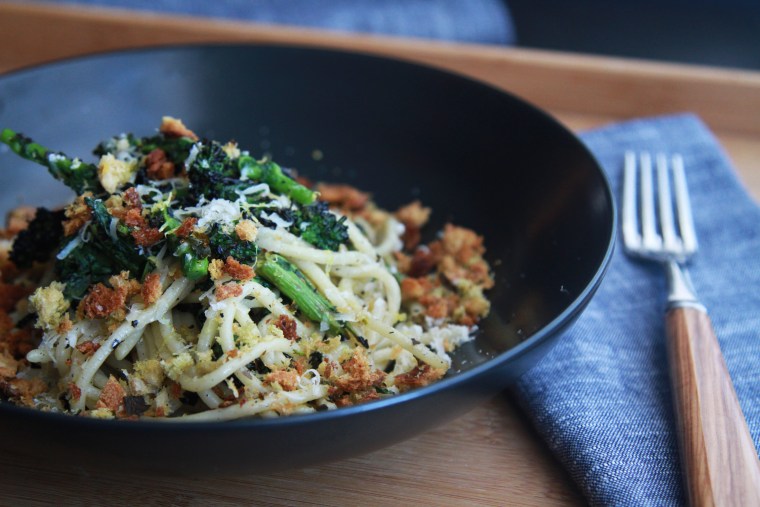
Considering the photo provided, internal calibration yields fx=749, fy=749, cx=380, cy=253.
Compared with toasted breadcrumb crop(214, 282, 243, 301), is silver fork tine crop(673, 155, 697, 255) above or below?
below

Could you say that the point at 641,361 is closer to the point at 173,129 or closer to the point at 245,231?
the point at 245,231

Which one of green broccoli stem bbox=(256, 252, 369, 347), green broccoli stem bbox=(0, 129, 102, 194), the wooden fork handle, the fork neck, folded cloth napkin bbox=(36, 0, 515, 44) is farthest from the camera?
folded cloth napkin bbox=(36, 0, 515, 44)

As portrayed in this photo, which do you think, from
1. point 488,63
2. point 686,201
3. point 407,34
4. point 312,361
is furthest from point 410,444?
point 407,34

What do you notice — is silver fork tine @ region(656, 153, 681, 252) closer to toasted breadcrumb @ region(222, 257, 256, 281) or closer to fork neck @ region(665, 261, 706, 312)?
fork neck @ region(665, 261, 706, 312)

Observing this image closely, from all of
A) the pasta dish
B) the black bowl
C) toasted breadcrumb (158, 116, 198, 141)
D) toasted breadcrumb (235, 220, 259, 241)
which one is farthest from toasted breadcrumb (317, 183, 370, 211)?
toasted breadcrumb (235, 220, 259, 241)

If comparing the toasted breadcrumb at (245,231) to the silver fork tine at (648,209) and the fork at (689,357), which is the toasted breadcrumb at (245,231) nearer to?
the fork at (689,357)

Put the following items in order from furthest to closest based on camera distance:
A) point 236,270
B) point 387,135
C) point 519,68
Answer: point 519,68, point 387,135, point 236,270

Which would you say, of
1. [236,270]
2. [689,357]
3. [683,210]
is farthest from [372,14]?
[689,357]
